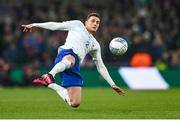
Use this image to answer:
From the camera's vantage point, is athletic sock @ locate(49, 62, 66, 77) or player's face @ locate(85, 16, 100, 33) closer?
athletic sock @ locate(49, 62, 66, 77)

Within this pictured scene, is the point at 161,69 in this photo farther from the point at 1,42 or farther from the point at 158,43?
the point at 1,42

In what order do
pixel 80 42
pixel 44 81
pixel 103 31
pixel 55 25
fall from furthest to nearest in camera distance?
pixel 103 31 < pixel 80 42 < pixel 55 25 < pixel 44 81

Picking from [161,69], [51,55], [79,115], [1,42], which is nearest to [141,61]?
[161,69]

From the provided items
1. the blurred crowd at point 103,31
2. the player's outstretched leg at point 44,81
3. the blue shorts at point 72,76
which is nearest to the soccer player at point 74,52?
the blue shorts at point 72,76

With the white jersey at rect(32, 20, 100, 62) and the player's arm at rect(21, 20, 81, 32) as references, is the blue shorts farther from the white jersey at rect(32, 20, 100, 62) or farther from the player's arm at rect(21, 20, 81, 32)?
the player's arm at rect(21, 20, 81, 32)

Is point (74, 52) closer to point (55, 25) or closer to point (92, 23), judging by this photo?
point (55, 25)

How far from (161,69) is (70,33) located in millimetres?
12631

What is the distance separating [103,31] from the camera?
95.2 feet

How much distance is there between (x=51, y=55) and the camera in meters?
A: 27.8

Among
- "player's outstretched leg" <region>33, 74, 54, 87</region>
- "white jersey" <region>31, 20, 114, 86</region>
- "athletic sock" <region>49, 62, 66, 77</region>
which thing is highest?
"white jersey" <region>31, 20, 114, 86</region>

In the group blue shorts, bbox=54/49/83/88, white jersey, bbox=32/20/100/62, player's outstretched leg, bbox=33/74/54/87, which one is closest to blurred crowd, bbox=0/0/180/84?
blue shorts, bbox=54/49/83/88

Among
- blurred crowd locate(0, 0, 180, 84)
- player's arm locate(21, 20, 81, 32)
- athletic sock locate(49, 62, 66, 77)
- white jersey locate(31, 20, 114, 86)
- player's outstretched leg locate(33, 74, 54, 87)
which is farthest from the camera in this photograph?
blurred crowd locate(0, 0, 180, 84)

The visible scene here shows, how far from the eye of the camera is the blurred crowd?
89.7 ft

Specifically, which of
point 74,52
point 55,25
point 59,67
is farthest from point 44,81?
point 55,25
